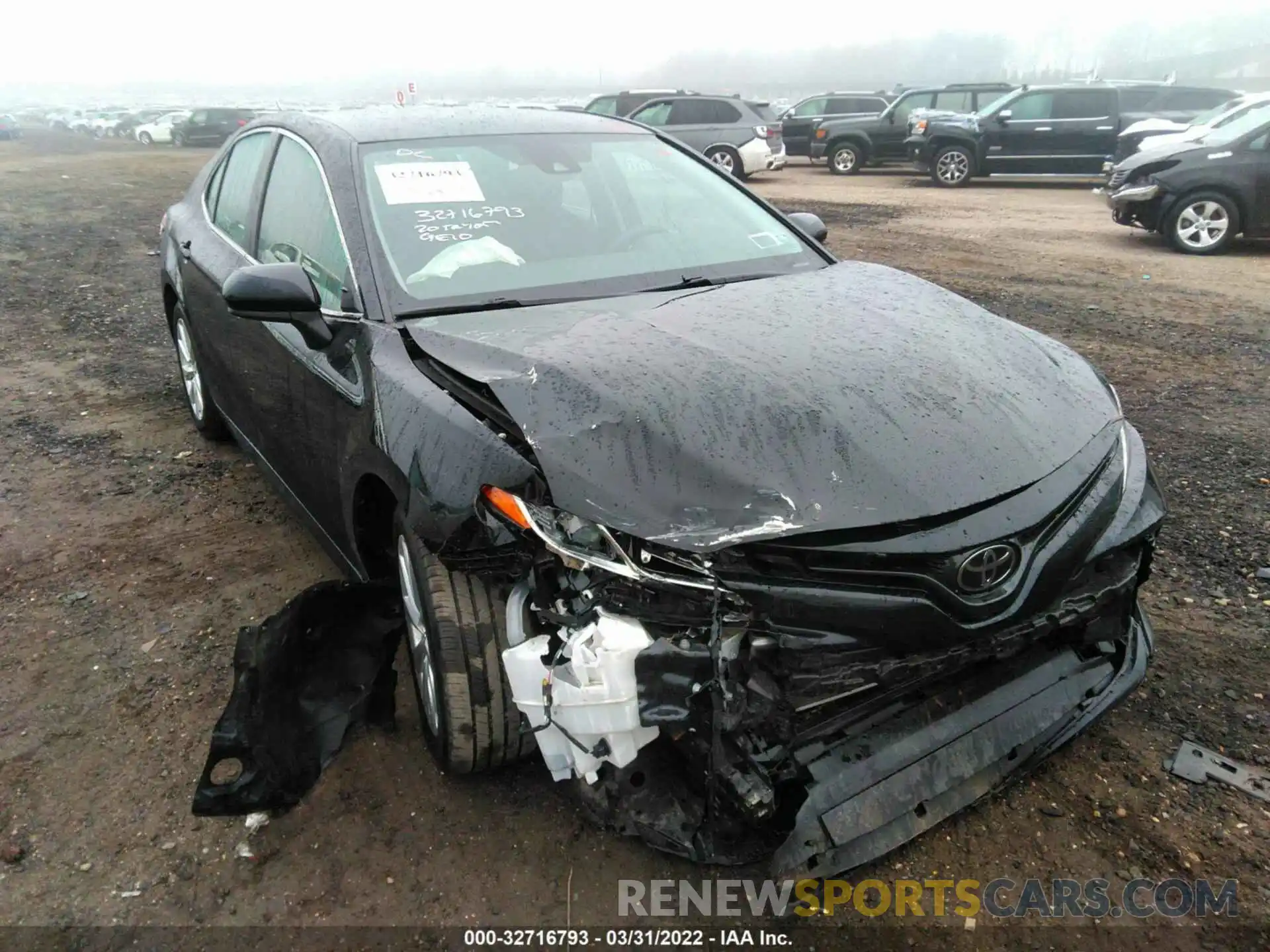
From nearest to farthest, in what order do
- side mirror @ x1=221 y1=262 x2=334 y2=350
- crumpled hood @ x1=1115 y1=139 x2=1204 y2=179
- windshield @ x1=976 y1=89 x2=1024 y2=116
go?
side mirror @ x1=221 y1=262 x2=334 y2=350 → crumpled hood @ x1=1115 y1=139 x2=1204 y2=179 → windshield @ x1=976 y1=89 x2=1024 y2=116

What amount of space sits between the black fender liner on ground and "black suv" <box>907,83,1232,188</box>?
14.8 meters

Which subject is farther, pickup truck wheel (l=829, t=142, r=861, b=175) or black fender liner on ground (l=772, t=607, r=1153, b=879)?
pickup truck wheel (l=829, t=142, r=861, b=175)

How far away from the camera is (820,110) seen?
781 inches

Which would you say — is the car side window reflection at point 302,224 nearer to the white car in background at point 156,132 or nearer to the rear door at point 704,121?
the rear door at point 704,121

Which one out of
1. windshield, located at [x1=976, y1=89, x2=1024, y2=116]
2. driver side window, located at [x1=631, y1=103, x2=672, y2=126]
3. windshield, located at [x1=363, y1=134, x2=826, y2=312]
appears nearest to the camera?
windshield, located at [x1=363, y1=134, x2=826, y2=312]

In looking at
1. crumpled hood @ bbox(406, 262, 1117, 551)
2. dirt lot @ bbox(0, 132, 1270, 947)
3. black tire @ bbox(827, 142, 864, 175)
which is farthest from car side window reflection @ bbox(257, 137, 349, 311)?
black tire @ bbox(827, 142, 864, 175)

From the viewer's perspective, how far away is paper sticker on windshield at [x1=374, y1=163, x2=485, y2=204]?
2.86 meters

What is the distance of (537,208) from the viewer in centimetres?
302

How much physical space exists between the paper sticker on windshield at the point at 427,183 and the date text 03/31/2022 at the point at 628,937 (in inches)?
83.6

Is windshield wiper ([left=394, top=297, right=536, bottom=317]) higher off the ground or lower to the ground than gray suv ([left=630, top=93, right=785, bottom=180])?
higher

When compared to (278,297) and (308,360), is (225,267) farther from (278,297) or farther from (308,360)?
(278,297)

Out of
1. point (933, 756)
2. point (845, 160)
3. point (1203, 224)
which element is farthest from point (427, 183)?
point (845, 160)

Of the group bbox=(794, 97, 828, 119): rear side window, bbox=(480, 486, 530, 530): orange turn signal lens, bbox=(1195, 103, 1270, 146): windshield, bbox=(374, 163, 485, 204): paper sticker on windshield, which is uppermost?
bbox=(374, 163, 485, 204): paper sticker on windshield

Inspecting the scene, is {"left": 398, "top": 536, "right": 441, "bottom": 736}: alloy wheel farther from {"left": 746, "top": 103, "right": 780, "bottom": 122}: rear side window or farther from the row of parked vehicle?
the row of parked vehicle
